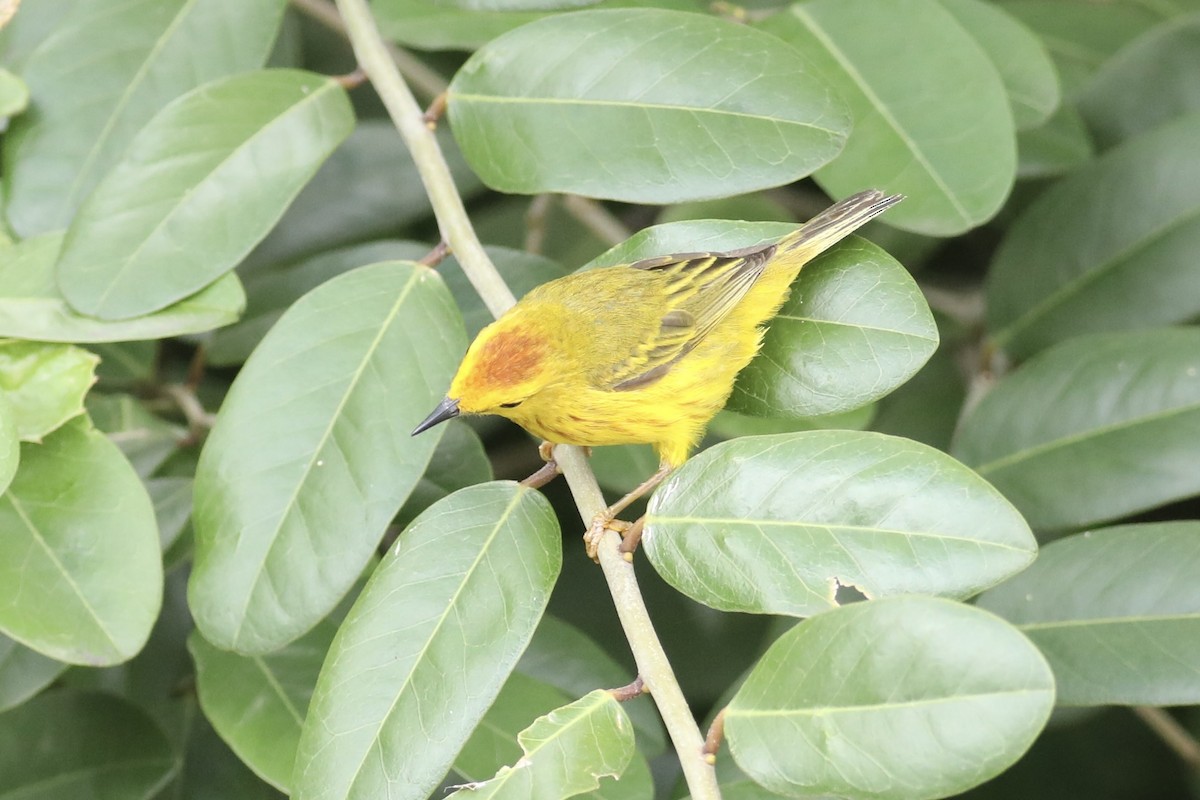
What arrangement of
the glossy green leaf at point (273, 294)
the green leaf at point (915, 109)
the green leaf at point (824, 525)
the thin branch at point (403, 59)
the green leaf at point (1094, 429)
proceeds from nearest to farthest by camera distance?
1. the green leaf at point (824, 525)
2. the green leaf at point (915, 109)
3. the green leaf at point (1094, 429)
4. the glossy green leaf at point (273, 294)
5. the thin branch at point (403, 59)

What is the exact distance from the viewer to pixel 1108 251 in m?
2.84

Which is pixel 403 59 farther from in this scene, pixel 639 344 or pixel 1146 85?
pixel 1146 85

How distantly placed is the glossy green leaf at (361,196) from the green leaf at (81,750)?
1275mm

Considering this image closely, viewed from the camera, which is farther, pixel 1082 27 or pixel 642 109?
pixel 1082 27

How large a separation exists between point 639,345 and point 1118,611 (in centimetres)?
105

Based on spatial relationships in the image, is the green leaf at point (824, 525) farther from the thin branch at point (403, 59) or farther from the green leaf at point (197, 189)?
the thin branch at point (403, 59)

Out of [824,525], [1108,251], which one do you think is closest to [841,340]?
[824,525]

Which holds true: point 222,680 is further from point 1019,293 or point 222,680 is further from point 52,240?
point 1019,293

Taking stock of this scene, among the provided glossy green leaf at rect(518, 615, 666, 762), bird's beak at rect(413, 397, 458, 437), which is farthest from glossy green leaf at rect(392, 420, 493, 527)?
glossy green leaf at rect(518, 615, 666, 762)

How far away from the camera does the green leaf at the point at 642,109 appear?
1.98 meters

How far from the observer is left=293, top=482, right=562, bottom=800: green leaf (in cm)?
153

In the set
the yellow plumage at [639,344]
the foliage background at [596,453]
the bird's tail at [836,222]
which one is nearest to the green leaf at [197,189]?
the foliage background at [596,453]

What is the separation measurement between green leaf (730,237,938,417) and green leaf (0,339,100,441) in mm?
1156

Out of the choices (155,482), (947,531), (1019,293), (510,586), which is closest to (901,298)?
(947,531)
